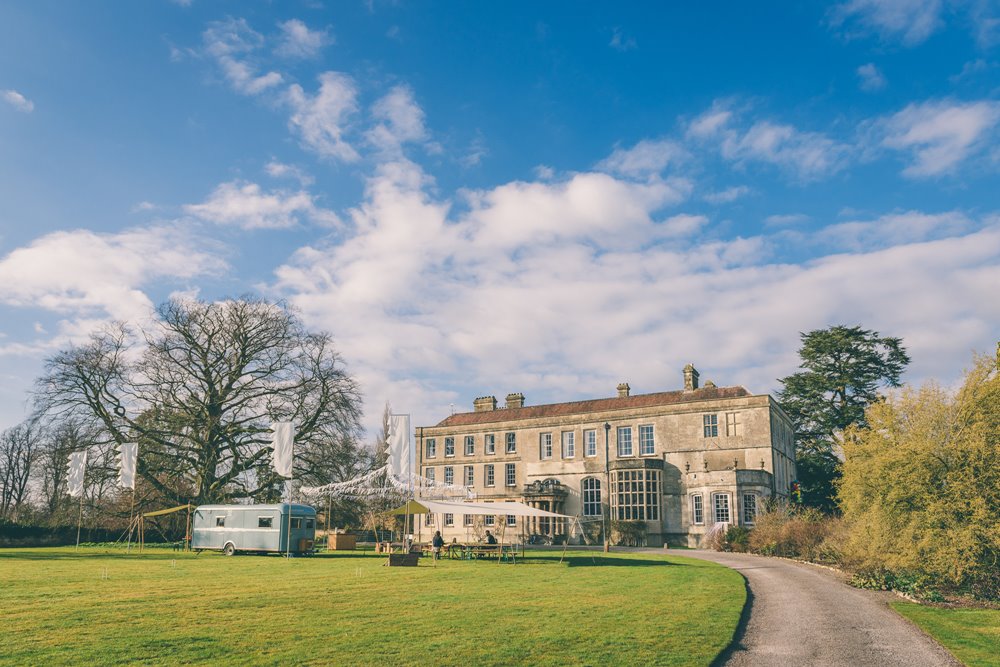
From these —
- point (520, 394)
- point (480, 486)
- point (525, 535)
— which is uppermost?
point (520, 394)

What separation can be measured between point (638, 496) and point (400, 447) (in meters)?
19.8

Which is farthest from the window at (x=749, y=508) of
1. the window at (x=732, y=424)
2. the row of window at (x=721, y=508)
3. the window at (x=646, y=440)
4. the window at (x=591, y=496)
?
the window at (x=591, y=496)

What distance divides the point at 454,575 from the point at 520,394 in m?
35.4

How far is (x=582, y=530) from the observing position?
148 ft

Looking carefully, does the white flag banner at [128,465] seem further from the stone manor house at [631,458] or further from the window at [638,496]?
the window at [638,496]

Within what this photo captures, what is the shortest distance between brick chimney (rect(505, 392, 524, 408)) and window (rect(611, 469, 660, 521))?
13271mm

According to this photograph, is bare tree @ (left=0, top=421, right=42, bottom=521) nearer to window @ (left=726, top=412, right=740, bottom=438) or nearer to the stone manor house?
the stone manor house

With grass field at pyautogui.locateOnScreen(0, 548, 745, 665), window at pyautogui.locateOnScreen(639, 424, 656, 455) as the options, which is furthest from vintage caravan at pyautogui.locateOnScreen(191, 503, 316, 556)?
window at pyautogui.locateOnScreen(639, 424, 656, 455)

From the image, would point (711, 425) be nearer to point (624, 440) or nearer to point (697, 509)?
point (697, 509)

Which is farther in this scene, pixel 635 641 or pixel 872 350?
pixel 872 350

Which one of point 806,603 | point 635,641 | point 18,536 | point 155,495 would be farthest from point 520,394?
point 635,641

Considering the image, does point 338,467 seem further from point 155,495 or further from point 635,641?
point 635,641

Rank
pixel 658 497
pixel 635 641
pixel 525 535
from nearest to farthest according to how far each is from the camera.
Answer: pixel 635 641
pixel 658 497
pixel 525 535

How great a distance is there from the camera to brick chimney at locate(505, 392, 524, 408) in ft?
185
